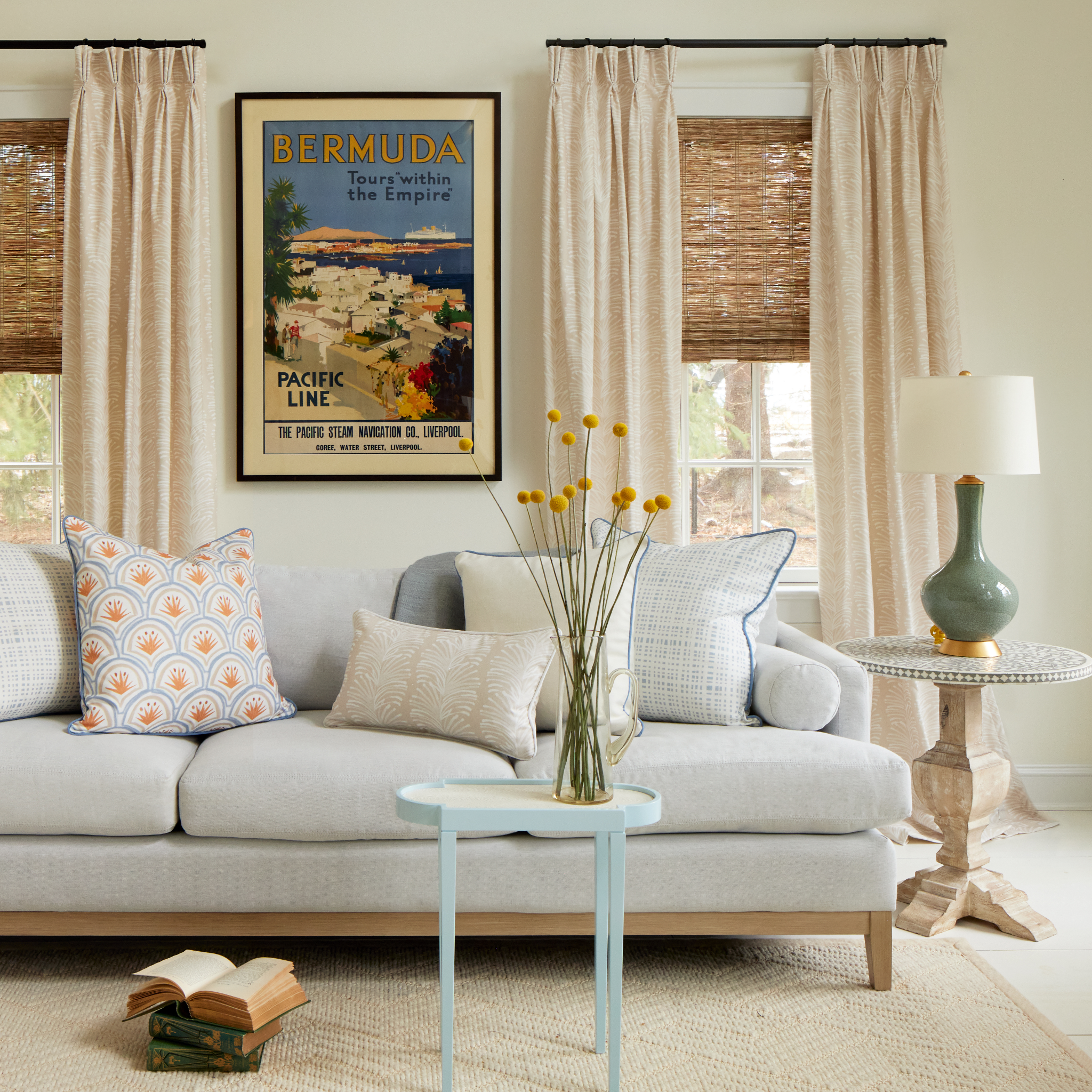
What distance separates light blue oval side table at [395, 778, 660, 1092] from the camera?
65.3 inches

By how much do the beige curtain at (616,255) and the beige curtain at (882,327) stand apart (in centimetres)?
50

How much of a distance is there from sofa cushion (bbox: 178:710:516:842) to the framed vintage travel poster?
1.48m

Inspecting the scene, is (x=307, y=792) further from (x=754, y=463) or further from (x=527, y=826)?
(x=754, y=463)

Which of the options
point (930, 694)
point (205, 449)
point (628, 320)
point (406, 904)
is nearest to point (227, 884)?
point (406, 904)

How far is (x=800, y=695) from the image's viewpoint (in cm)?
232

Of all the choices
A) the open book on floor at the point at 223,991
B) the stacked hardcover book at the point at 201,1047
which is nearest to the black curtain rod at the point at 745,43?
the open book on floor at the point at 223,991

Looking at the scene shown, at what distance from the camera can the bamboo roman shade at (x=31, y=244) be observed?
11.0 ft

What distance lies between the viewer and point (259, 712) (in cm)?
243

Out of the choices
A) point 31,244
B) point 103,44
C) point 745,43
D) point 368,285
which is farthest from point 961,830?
point 103,44

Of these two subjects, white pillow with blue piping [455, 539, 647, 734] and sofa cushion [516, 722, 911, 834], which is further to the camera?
white pillow with blue piping [455, 539, 647, 734]

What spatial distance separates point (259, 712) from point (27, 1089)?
914 mm

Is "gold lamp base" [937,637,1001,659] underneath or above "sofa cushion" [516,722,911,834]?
above

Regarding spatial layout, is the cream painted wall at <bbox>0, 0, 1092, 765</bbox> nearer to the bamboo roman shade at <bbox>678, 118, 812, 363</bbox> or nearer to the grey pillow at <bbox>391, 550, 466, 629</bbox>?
the bamboo roman shade at <bbox>678, 118, 812, 363</bbox>

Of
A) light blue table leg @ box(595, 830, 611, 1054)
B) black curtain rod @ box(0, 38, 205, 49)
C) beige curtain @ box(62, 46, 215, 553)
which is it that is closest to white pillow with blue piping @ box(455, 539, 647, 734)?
light blue table leg @ box(595, 830, 611, 1054)
